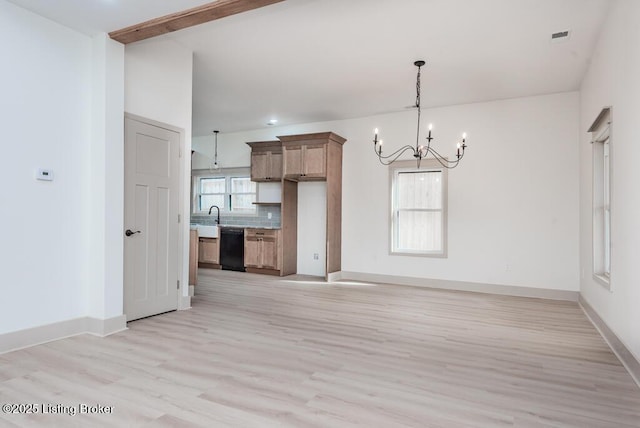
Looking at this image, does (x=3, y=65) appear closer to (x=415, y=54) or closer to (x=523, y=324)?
(x=415, y=54)

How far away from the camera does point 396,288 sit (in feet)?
20.7

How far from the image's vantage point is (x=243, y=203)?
8539mm

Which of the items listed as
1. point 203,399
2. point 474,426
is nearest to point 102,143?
point 203,399

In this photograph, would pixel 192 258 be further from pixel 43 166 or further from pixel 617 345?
pixel 617 345

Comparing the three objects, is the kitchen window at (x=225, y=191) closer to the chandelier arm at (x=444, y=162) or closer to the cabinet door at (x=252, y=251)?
the cabinet door at (x=252, y=251)

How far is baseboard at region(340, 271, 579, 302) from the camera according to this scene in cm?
564

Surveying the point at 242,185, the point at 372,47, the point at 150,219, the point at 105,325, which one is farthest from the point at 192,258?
the point at 242,185

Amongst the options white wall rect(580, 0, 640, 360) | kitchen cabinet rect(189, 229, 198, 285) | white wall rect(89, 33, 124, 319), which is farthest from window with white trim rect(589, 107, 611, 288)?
white wall rect(89, 33, 124, 319)

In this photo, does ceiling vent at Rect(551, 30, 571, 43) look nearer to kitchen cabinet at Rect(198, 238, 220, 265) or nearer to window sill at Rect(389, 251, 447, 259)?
window sill at Rect(389, 251, 447, 259)

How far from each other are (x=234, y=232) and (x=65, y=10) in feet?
17.0

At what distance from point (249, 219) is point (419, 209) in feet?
11.7

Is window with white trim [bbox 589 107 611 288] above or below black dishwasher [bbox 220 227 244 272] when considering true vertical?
above

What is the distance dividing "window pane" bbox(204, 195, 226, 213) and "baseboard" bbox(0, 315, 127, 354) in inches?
204

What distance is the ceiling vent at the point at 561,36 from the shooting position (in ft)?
12.7
